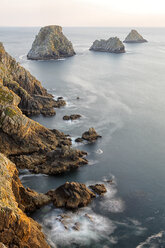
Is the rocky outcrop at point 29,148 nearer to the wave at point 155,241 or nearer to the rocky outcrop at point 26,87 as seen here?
the rocky outcrop at point 26,87

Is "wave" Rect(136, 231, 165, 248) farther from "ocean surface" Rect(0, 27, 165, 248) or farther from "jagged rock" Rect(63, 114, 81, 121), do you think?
"jagged rock" Rect(63, 114, 81, 121)

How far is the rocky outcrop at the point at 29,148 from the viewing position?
6450 centimetres

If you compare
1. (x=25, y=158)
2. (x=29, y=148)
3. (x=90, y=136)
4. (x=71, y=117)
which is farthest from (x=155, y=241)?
(x=71, y=117)

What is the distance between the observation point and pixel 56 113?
10075 cm

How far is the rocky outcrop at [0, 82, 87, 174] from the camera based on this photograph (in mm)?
64500

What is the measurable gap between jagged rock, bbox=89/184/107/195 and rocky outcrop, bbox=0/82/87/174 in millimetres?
9248

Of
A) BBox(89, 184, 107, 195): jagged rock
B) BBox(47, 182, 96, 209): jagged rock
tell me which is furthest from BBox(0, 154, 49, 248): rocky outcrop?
BBox(89, 184, 107, 195): jagged rock

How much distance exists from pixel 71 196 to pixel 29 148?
70.6 ft

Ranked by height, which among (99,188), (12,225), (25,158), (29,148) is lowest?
(99,188)

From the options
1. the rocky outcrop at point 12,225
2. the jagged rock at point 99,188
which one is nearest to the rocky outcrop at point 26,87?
the jagged rock at point 99,188

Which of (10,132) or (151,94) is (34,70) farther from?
(10,132)

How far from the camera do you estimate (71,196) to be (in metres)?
52.7

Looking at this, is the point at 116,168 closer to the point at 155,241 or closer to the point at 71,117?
the point at 155,241

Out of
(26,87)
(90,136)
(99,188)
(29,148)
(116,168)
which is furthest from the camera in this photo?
(26,87)
